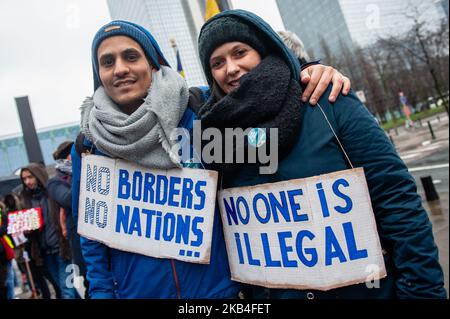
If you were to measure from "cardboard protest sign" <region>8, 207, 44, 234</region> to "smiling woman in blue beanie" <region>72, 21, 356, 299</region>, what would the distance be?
9.01 ft

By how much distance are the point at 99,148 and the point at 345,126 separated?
3.76 ft

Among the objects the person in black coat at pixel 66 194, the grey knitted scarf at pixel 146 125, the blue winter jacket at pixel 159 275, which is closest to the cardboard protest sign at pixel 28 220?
the person in black coat at pixel 66 194

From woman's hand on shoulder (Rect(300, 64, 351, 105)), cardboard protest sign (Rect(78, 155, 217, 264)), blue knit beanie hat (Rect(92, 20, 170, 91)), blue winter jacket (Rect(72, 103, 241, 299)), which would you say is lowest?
blue winter jacket (Rect(72, 103, 241, 299))

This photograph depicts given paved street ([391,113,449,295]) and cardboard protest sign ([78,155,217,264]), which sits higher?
cardboard protest sign ([78,155,217,264])

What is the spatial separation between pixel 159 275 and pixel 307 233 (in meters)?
0.71

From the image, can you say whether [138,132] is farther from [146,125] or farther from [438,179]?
[438,179]

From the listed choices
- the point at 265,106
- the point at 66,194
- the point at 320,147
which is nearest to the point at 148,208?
the point at 265,106

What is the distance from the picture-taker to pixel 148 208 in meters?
1.55

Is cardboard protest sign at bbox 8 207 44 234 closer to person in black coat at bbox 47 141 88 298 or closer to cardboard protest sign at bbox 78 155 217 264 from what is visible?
person in black coat at bbox 47 141 88 298

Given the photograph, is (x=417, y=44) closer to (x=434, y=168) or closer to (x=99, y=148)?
(x=434, y=168)

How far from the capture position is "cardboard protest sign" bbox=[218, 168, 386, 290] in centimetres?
122

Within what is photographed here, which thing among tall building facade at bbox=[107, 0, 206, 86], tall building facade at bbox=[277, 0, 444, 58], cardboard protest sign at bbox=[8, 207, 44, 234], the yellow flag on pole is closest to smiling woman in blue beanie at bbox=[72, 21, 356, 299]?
tall building facade at bbox=[277, 0, 444, 58]

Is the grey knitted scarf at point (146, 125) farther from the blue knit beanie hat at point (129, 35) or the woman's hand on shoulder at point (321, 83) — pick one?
the woman's hand on shoulder at point (321, 83)

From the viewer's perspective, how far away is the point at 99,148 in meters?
1.58
